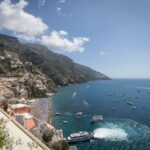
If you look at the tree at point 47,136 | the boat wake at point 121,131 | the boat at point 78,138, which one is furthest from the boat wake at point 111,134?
the tree at point 47,136

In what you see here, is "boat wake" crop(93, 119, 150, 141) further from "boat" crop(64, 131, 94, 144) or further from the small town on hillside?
the small town on hillside

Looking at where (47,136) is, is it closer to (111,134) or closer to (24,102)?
(111,134)

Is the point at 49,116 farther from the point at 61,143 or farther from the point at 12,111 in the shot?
the point at 61,143

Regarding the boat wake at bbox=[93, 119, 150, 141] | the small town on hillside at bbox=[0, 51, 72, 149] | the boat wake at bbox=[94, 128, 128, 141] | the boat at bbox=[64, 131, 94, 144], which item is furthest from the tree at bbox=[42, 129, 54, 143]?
the boat wake at bbox=[94, 128, 128, 141]

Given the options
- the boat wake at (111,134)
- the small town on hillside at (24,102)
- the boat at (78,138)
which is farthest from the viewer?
the boat wake at (111,134)

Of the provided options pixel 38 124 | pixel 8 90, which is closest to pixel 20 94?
pixel 8 90

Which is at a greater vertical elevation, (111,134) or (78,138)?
(111,134)

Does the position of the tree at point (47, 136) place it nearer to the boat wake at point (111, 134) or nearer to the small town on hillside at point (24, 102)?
the small town on hillside at point (24, 102)

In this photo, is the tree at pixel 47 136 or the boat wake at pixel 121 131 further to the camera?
the boat wake at pixel 121 131

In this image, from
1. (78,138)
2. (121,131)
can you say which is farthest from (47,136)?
(121,131)
